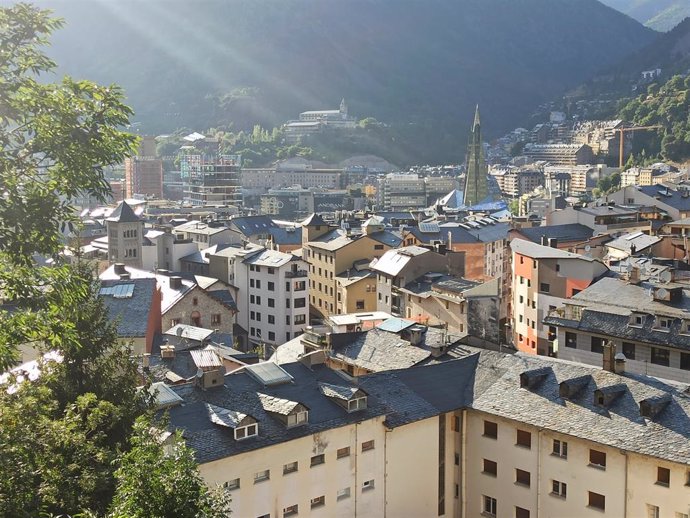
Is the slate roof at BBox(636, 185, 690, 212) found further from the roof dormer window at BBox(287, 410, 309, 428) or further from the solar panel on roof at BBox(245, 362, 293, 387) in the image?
the roof dormer window at BBox(287, 410, 309, 428)

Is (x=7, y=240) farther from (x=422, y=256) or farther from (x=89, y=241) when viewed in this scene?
(x=89, y=241)

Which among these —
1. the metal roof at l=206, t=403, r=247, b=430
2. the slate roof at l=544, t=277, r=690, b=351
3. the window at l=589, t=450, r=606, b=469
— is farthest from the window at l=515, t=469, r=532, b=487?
the slate roof at l=544, t=277, r=690, b=351

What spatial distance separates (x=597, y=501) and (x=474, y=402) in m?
5.74

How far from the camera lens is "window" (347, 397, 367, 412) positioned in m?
29.6

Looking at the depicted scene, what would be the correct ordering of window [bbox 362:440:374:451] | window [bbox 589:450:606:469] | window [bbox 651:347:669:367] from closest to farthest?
1. window [bbox 589:450:606:469]
2. window [bbox 362:440:374:451]
3. window [bbox 651:347:669:367]

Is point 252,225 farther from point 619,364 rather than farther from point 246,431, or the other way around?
point 246,431

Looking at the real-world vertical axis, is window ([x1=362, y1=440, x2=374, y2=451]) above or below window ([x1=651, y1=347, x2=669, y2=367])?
below

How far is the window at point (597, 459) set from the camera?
96.7 ft

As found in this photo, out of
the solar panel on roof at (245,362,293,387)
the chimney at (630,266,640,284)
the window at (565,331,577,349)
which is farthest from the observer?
the chimney at (630,266,640,284)

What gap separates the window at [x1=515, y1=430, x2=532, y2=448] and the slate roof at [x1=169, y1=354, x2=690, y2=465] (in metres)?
0.82

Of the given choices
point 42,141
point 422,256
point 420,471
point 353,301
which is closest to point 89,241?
point 353,301

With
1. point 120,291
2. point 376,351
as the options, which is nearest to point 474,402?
point 376,351

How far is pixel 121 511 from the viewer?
12.1 m

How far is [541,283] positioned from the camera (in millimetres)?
59625
